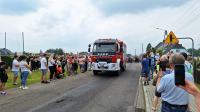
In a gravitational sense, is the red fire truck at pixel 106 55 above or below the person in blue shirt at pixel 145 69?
above

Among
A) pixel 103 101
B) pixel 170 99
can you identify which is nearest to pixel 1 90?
pixel 103 101

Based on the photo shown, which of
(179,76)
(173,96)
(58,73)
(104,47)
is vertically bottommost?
(173,96)

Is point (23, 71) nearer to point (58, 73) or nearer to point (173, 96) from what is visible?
point (58, 73)

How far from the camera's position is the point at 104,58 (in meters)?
33.0

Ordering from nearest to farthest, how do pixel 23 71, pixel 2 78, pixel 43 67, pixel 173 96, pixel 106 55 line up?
pixel 173 96 < pixel 2 78 < pixel 23 71 < pixel 43 67 < pixel 106 55

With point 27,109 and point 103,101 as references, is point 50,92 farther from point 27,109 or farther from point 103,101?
point 27,109

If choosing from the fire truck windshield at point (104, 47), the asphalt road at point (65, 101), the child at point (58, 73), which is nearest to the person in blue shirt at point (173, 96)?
the asphalt road at point (65, 101)

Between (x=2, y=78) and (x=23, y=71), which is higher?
(x=23, y=71)

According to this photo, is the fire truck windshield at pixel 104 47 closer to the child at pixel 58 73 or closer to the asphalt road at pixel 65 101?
the child at pixel 58 73

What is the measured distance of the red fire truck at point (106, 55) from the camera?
32.9m

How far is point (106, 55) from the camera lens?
108ft

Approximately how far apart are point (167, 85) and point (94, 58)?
27.0 meters

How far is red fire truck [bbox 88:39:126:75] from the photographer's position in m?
32.9

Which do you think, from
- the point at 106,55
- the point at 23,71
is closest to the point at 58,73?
the point at 106,55
